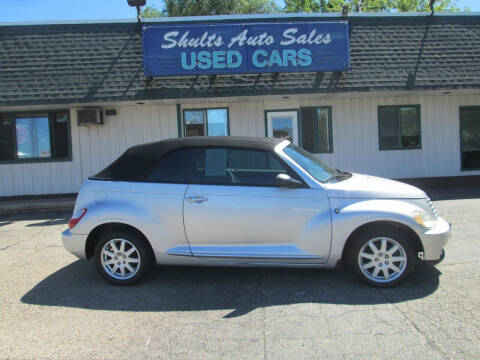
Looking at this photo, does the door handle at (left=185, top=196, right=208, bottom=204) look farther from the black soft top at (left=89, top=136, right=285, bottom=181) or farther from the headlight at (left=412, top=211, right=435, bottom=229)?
the headlight at (left=412, top=211, right=435, bottom=229)

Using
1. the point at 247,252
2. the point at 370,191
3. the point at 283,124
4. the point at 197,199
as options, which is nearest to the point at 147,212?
the point at 197,199

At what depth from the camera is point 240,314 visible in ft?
12.7

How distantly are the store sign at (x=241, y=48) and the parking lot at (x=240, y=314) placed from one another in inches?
253

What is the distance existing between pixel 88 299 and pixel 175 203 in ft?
4.60

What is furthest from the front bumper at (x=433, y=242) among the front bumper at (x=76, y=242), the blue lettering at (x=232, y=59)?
the blue lettering at (x=232, y=59)

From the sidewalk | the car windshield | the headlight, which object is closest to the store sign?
the sidewalk

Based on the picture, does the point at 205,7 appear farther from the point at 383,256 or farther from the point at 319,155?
the point at 383,256

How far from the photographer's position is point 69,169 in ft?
36.7

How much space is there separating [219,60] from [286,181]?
6885 mm

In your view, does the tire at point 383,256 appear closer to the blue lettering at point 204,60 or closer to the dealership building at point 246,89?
the dealership building at point 246,89

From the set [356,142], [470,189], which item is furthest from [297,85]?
[470,189]

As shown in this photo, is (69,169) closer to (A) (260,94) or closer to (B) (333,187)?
(A) (260,94)

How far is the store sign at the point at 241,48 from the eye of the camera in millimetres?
10328

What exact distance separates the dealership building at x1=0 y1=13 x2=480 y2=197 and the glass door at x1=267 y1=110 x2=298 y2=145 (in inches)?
1.1
